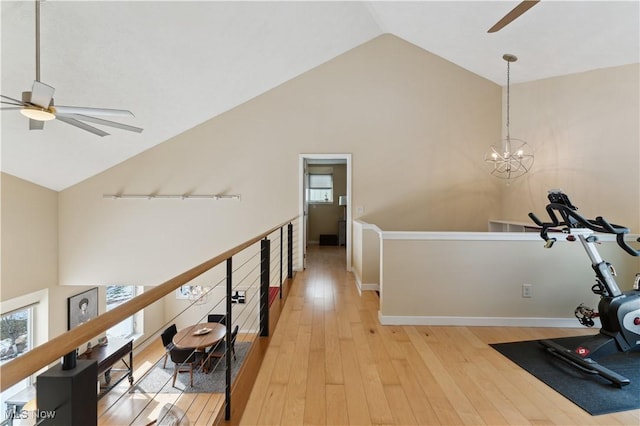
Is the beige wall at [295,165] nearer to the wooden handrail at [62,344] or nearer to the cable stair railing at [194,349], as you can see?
the cable stair railing at [194,349]

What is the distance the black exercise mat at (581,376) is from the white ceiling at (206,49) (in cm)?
329

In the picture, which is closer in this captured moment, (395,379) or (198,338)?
(395,379)

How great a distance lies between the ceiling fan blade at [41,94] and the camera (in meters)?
2.32

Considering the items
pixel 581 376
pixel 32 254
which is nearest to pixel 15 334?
pixel 32 254

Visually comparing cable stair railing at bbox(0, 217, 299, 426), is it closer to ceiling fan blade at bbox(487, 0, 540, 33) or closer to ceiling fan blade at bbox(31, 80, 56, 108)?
ceiling fan blade at bbox(31, 80, 56, 108)

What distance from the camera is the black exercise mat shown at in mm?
1875

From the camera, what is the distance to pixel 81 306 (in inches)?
237

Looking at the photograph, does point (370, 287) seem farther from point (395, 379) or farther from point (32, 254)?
point (32, 254)

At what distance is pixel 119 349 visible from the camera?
18.1 feet

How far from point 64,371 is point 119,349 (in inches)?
245

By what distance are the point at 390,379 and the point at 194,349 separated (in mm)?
4107

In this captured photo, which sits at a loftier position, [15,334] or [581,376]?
[581,376]

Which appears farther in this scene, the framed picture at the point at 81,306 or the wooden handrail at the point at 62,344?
the framed picture at the point at 81,306

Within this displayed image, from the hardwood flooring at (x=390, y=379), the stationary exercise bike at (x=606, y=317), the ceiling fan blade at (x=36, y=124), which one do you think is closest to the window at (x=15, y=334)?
the ceiling fan blade at (x=36, y=124)
